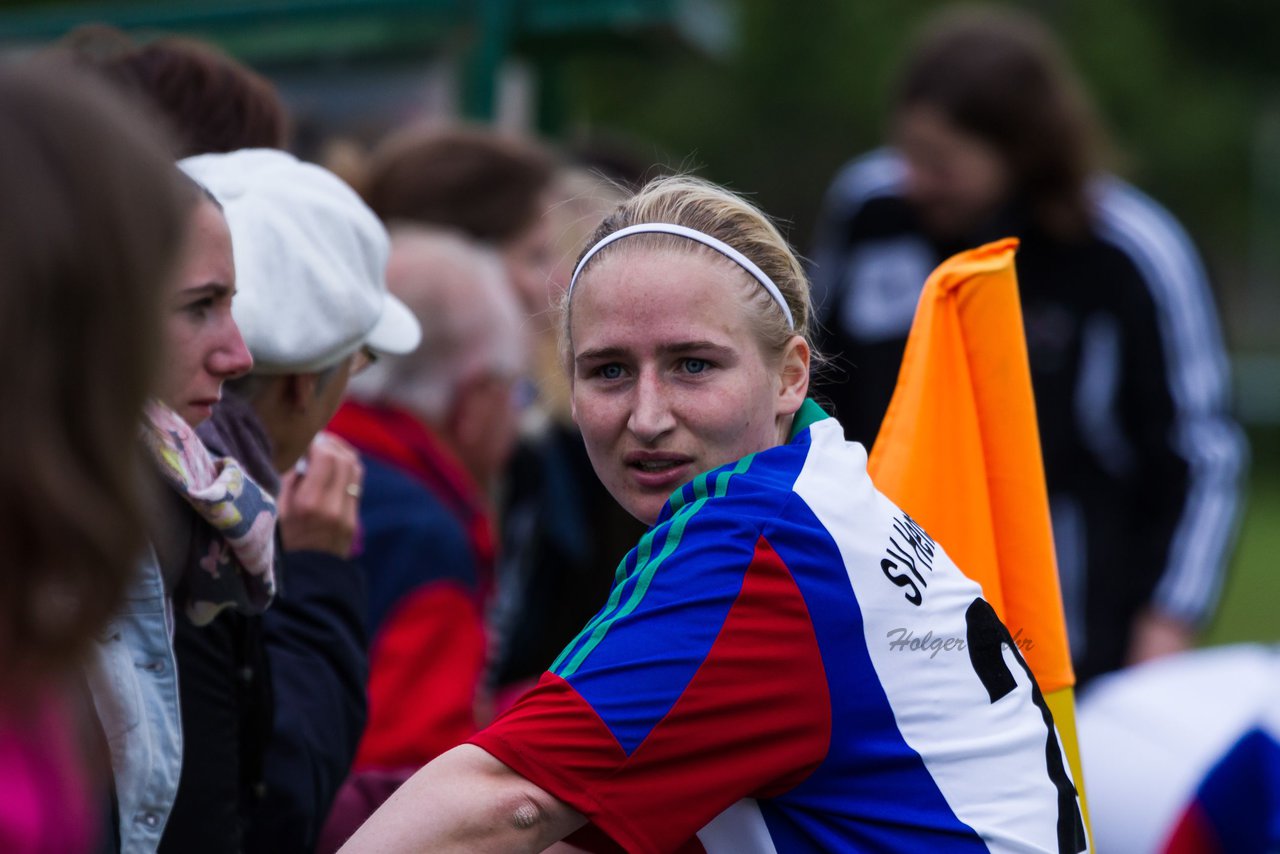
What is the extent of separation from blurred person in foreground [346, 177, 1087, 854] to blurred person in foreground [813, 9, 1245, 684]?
10.7 ft

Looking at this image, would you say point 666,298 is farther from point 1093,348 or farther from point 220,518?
point 1093,348

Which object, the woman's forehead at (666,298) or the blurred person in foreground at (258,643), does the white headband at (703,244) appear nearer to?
the woman's forehead at (666,298)

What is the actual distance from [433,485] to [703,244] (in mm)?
1787

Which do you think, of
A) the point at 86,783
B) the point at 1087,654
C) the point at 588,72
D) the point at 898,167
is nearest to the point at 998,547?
the point at 86,783

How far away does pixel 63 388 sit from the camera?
123cm

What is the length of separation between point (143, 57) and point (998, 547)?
1684mm

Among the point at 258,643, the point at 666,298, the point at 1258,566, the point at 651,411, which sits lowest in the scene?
the point at 1258,566

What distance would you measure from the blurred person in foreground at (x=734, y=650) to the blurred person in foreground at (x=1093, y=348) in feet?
10.7

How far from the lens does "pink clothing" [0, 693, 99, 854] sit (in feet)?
4.13

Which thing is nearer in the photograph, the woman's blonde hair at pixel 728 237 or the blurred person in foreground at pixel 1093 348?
the woman's blonde hair at pixel 728 237

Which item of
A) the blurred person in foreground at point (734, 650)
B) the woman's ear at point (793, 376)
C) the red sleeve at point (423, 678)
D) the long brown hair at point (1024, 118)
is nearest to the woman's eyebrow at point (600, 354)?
the blurred person in foreground at point (734, 650)

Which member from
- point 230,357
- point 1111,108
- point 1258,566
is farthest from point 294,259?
point 1111,108

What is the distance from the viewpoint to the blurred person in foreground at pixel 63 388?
1.20m

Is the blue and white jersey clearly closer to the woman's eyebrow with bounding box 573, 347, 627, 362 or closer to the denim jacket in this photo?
the woman's eyebrow with bounding box 573, 347, 627, 362
